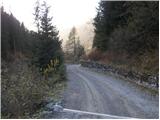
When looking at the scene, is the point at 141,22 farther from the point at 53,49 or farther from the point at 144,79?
the point at 53,49

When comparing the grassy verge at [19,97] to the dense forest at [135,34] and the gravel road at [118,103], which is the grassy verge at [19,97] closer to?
the gravel road at [118,103]

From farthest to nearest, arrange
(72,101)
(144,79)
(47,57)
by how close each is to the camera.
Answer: (47,57)
(144,79)
(72,101)

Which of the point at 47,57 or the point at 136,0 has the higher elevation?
the point at 136,0

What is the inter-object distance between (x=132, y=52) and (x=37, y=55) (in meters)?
7.79

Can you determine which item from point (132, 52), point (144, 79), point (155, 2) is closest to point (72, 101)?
point (144, 79)

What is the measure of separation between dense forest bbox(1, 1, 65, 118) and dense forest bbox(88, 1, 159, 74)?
5.51 m

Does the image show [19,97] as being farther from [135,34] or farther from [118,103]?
[135,34]

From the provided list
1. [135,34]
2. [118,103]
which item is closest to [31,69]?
[118,103]

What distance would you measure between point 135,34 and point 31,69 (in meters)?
10.1

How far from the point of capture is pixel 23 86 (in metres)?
12.0

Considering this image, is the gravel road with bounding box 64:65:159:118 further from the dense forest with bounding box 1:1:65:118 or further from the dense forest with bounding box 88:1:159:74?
the dense forest with bounding box 88:1:159:74

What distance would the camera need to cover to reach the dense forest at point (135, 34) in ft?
71.8

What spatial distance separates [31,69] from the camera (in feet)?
56.4

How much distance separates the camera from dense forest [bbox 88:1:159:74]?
21891 mm
